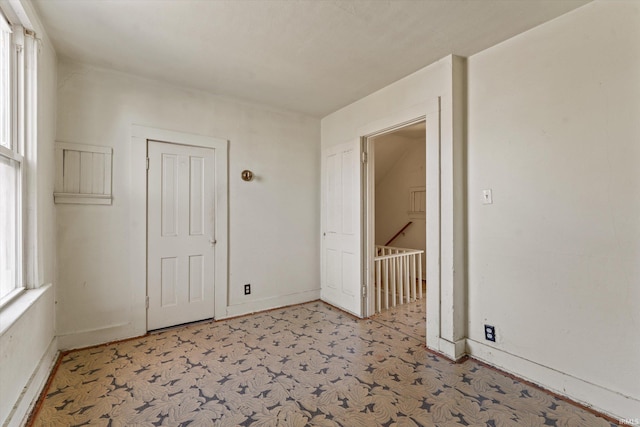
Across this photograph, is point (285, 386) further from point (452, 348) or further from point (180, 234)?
point (180, 234)

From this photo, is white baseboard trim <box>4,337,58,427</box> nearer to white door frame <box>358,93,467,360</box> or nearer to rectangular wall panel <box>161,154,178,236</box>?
rectangular wall panel <box>161,154,178,236</box>

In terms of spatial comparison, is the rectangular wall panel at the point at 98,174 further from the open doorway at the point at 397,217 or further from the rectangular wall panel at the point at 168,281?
the open doorway at the point at 397,217

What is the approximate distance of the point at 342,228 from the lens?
3611 millimetres

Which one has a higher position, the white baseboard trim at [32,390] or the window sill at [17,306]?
the window sill at [17,306]

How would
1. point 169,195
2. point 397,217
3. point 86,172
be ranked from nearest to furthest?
1. point 86,172
2. point 169,195
3. point 397,217

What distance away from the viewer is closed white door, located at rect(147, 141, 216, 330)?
9.47 feet

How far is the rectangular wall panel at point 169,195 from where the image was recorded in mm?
2938

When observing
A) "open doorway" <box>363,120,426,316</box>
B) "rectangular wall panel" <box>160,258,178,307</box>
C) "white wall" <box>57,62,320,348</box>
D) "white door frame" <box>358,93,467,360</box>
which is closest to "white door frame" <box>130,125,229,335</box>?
"white wall" <box>57,62,320,348</box>

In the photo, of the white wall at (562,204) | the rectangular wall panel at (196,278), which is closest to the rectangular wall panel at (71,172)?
the rectangular wall panel at (196,278)

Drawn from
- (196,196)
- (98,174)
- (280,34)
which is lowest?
(196,196)

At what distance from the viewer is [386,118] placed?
9.78ft

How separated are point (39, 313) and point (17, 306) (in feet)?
1.35

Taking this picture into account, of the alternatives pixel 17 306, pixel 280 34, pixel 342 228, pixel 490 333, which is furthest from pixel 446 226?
pixel 17 306

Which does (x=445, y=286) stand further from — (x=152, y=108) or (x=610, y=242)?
(x=152, y=108)
